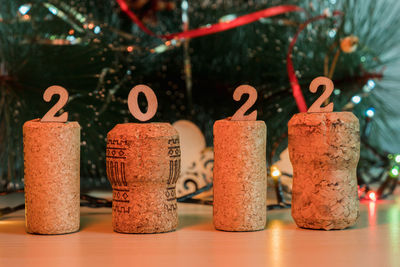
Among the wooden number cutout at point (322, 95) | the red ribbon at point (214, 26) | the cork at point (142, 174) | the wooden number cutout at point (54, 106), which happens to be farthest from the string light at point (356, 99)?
the wooden number cutout at point (54, 106)

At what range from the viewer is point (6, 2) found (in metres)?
1.12

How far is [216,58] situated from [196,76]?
0.06 meters

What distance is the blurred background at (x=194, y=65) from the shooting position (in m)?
1.14

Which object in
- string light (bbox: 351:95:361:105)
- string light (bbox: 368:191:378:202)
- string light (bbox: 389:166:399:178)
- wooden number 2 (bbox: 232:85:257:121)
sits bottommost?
string light (bbox: 368:191:378:202)

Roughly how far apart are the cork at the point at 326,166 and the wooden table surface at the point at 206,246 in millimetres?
26

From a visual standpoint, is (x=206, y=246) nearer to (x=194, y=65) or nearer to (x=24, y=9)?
(x=24, y=9)

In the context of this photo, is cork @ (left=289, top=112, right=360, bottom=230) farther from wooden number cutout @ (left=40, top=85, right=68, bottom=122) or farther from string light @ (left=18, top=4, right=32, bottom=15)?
string light @ (left=18, top=4, right=32, bottom=15)

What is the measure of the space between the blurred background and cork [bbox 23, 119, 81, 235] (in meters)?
0.22

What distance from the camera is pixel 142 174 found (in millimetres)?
846

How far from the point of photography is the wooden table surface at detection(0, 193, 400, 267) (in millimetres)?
682

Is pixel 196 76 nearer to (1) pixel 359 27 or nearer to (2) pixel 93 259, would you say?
(1) pixel 359 27

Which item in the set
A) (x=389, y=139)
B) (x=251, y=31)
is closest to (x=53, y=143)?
(x=251, y=31)

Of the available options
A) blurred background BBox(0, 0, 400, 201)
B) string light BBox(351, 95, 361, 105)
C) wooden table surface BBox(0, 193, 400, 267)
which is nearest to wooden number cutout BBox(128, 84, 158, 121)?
wooden table surface BBox(0, 193, 400, 267)

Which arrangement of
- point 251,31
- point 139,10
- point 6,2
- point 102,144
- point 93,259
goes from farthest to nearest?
point 139,10 < point 251,31 < point 102,144 < point 6,2 < point 93,259
